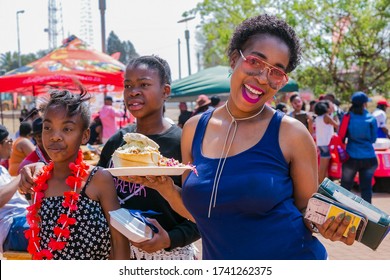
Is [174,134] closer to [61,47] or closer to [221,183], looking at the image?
[221,183]

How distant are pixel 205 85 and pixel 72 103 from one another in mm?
12261

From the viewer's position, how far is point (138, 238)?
2562mm

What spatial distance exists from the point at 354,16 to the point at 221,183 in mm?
16728

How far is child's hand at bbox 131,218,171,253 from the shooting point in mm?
2664

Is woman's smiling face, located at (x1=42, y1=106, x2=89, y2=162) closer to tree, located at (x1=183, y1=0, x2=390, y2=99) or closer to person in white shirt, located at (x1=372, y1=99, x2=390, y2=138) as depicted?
person in white shirt, located at (x1=372, y1=99, x2=390, y2=138)

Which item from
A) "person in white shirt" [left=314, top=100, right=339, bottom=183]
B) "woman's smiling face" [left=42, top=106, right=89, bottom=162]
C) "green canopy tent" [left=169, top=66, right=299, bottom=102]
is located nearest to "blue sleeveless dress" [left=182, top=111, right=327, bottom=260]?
"woman's smiling face" [left=42, top=106, right=89, bottom=162]

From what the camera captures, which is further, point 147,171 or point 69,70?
point 69,70

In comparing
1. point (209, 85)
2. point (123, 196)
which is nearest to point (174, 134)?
point (123, 196)

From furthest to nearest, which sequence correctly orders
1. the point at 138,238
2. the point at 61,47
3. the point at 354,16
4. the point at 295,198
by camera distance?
the point at 354,16 < the point at 61,47 < the point at 138,238 < the point at 295,198

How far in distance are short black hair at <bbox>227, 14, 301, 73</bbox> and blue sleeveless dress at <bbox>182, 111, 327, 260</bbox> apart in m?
0.36

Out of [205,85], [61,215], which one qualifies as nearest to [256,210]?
[61,215]

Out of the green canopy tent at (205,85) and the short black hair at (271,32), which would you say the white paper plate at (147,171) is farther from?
the green canopy tent at (205,85)

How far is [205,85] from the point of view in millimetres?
15086

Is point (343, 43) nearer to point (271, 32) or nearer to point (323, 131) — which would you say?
point (323, 131)
